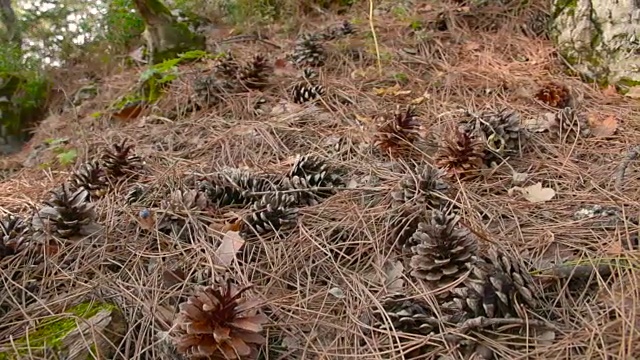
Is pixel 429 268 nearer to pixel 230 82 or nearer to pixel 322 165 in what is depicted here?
pixel 322 165

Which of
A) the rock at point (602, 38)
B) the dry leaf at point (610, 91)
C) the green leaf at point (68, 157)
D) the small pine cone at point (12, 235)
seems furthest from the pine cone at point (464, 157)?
the green leaf at point (68, 157)

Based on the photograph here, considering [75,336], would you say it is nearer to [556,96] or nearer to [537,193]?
[537,193]

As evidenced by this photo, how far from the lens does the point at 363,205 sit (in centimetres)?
210

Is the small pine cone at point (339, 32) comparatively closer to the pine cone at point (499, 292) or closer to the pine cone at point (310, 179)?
the pine cone at point (310, 179)

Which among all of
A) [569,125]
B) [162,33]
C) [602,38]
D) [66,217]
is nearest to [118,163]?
[66,217]

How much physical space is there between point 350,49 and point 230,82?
2.82 feet

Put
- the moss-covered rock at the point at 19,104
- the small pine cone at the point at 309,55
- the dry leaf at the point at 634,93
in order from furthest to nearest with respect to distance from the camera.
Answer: the moss-covered rock at the point at 19,104 < the small pine cone at the point at 309,55 < the dry leaf at the point at 634,93

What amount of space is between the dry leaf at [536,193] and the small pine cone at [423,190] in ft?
1.00

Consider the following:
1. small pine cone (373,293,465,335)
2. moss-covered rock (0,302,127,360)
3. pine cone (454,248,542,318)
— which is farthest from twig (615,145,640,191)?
moss-covered rock (0,302,127,360)

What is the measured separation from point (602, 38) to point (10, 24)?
4.96m

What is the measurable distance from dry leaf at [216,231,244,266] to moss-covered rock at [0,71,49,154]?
10.5 ft

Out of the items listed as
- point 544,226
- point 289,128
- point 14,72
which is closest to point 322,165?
point 289,128

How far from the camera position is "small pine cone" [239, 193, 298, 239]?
6.47 feet

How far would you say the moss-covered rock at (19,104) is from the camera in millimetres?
4363
